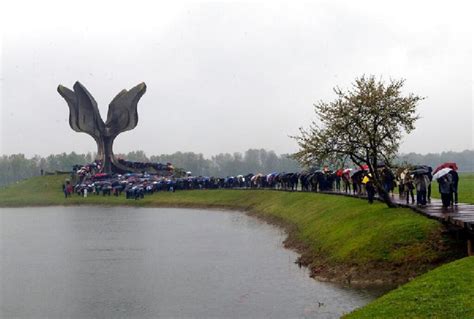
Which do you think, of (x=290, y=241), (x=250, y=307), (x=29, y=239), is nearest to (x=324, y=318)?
(x=250, y=307)

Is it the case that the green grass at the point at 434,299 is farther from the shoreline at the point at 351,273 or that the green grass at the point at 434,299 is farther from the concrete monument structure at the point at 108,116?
the concrete monument structure at the point at 108,116

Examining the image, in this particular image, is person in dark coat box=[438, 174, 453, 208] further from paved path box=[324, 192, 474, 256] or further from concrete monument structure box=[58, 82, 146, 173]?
concrete monument structure box=[58, 82, 146, 173]

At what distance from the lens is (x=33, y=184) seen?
91.8 m

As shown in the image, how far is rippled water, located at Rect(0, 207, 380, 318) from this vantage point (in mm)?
18094

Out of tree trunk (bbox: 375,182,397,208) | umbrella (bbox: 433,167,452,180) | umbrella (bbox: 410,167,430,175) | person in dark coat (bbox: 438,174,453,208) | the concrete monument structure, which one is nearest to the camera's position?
umbrella (bbox: 433,167,452,180)

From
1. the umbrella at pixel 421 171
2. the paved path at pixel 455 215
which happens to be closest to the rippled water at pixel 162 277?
the paved path at pixel 455 215

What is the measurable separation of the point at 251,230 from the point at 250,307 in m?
20.9

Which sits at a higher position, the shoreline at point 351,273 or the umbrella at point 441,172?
the umbrella at point 441,172

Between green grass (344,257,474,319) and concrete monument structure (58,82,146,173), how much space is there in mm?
77404

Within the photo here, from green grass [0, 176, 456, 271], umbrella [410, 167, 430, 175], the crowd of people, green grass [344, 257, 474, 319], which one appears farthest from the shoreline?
umbrella [410, 167, 430, 175]

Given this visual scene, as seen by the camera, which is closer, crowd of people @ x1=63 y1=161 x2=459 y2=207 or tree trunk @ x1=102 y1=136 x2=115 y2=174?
crowd of people @ x1=63 y1=161 x2=459 y2=207

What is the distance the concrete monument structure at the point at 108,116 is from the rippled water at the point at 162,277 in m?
51.0

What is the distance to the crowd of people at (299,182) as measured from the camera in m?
26.2

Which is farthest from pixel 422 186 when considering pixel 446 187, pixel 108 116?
pixel 108 116
